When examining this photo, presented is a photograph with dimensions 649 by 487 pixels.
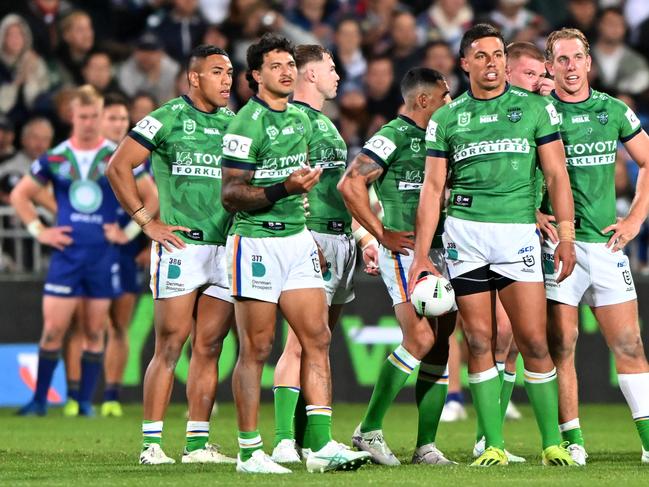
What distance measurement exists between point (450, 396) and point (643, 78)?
23.5 ft

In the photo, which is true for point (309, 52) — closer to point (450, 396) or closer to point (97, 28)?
point (450, 396)

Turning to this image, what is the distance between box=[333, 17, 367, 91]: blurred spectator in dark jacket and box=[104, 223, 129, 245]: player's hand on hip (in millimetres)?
5376

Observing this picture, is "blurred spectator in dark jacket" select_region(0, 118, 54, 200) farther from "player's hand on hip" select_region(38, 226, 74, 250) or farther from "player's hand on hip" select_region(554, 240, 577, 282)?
"player's hand on hip" select_region(554, 240, 577, 282)

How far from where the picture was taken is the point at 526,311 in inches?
342

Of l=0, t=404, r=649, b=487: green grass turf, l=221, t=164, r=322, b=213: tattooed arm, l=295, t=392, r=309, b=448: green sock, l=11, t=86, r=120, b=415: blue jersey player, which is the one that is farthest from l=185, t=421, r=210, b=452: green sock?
l=11, t=86, r=120, b=415: blue jersey player

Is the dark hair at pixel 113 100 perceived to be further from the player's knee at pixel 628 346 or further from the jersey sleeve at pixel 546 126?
the player's knee at pixel 628 346

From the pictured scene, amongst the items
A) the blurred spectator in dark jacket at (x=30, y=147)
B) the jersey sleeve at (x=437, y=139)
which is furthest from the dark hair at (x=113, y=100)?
the jersey sleeve at (x=437, y=139)

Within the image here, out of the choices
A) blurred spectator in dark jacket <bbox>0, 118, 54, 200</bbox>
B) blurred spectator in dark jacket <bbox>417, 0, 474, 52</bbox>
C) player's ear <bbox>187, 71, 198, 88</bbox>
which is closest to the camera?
player's ear <bbox>187, 71, 198, 88</bbox>

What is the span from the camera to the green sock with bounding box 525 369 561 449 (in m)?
8.82

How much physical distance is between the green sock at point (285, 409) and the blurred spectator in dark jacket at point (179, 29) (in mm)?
9862

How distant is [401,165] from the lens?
373 inches

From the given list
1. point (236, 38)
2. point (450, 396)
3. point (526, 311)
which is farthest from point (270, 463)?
point (236, 38)

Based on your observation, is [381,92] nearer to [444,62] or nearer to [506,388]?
[444,62]

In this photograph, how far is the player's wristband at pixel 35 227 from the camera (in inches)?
551
